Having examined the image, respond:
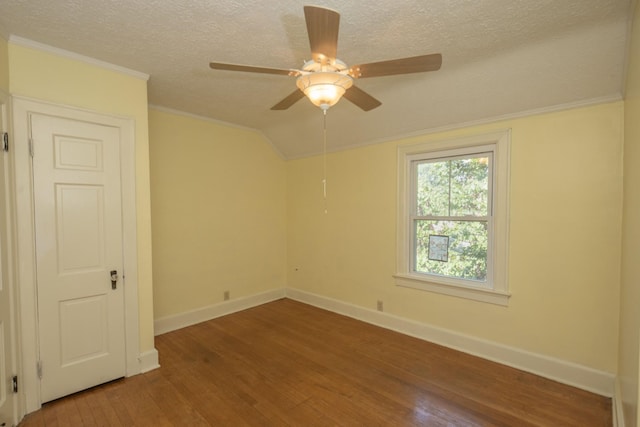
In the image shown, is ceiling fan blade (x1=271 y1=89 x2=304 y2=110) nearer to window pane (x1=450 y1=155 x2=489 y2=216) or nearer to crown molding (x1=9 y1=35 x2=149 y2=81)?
crown molding (x1=9 y1=35 x2=149 y2=81)

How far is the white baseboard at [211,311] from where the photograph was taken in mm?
3541

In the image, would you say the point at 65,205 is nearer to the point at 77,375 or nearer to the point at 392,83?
the point at 77,375

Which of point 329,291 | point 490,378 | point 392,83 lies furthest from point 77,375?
point 392,83

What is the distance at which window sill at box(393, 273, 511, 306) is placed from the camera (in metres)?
2.86

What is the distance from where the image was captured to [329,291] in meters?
4.31

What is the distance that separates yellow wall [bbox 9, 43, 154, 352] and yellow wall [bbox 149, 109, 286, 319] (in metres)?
0.88

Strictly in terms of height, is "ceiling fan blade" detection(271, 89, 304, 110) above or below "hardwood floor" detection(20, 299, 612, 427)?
above

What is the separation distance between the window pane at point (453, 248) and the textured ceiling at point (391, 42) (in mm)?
1108

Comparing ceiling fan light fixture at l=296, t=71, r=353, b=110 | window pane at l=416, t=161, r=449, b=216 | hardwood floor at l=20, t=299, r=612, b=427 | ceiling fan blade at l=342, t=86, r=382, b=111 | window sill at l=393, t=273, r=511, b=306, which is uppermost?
ceiling fan blade at l=342, t=86, r=382, b=111

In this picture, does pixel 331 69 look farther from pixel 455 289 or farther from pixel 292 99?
pixel 455 289

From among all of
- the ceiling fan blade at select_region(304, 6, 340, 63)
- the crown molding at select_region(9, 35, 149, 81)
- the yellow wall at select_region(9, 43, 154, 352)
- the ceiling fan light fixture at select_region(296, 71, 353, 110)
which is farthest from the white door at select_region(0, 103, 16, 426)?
the ceiling fan blade at select_region(304, 6, 340, 63)

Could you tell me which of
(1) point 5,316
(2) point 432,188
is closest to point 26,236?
(1) point 5,316

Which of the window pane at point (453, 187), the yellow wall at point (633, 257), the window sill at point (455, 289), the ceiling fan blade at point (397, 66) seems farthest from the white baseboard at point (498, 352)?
the ceiling fan blade at point (397, 66)

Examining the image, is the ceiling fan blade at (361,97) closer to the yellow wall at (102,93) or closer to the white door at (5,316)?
the yellow wall at (102,93)
